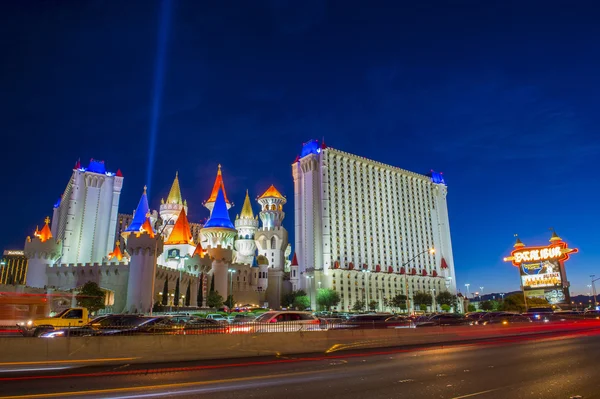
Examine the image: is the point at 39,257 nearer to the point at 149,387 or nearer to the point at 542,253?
the point at 149,387

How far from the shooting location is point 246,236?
331 feet

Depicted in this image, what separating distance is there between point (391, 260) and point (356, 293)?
722 inches

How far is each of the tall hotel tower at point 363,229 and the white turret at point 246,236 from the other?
37.7 feet

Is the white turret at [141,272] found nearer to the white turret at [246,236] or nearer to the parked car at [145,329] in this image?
the parked car at [145,329]

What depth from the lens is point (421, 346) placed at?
2052cm

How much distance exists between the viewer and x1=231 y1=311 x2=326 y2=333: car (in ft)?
57.9

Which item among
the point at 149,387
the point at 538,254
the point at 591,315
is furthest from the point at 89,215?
the point at 149,387

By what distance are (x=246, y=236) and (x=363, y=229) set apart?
31481 millimetres

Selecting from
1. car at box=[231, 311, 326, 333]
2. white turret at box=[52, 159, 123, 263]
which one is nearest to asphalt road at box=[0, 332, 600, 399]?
car at box=[231, 311, 326, 333]

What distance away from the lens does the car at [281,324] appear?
17641 millimetres

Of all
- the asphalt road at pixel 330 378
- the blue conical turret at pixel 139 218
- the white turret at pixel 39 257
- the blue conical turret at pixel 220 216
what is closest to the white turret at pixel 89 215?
the blue conical turret at pixel 139 218

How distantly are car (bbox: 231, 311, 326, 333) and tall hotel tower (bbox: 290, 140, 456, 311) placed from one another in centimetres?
7541

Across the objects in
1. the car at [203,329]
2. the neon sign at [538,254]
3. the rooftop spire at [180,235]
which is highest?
the rooftop spire at [180,235]

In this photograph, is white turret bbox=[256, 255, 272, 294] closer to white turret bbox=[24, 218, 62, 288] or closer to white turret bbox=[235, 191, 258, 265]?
white turret bbox=[235, 191, 258, 265]
